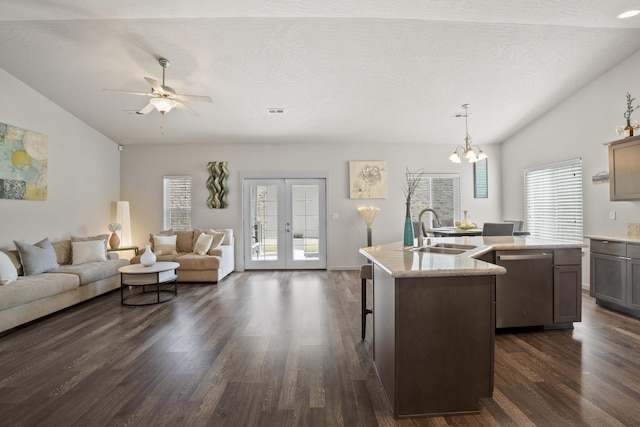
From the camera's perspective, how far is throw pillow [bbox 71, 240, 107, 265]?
16.5 ft

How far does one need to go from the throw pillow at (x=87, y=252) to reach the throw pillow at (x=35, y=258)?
512 mm

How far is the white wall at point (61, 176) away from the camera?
453cm

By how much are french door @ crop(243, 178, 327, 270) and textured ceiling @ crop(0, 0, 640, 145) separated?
1505 millimetres

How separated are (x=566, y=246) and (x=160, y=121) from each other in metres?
6.34

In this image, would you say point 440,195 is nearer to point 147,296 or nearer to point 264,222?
point 264,222

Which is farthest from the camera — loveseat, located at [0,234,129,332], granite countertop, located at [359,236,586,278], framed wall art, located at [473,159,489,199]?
framed wall art, located at [473,159,489,199]

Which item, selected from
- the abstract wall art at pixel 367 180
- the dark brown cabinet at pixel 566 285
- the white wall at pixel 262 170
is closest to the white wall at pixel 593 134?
the white wall at pixel 262 170

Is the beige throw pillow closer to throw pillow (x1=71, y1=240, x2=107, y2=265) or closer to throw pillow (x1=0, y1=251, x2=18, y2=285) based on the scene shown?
throw pillow (x1=71, y1=240, x2=107, y2=265)

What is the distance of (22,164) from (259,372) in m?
4.83

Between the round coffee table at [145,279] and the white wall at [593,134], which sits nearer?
the white wall at [593,134]

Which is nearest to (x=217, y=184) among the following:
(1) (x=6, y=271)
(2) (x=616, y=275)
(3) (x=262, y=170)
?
(3) (x=262, y=170)

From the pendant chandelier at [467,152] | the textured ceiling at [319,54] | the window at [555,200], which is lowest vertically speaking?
the window at [555,200]

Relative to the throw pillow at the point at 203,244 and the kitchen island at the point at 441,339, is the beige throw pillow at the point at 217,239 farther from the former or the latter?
the kitchen island at the point at 441,339

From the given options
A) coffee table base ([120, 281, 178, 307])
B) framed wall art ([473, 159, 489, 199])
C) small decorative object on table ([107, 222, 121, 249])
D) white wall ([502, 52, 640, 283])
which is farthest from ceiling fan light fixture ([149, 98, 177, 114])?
framed wall art ([473, 159, 489, 199])
